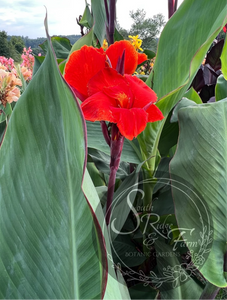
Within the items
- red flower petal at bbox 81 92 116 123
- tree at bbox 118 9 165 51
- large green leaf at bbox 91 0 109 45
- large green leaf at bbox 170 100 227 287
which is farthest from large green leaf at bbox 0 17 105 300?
tree at bbox 118 9 165 51

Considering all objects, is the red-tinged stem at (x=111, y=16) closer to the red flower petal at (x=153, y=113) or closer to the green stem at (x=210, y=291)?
the red flower petal at (x=153, y=113)

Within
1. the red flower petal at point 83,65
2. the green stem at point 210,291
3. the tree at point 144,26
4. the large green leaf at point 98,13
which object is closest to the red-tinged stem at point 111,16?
the large green leaf at point 98,13

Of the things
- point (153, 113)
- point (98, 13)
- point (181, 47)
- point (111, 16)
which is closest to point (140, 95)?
point (153, 113)

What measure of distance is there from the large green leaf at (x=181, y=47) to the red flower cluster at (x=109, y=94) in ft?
0.22

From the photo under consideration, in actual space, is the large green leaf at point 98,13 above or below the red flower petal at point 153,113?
above

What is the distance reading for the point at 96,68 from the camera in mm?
314

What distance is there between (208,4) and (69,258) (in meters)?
0.40

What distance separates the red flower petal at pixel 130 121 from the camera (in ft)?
0.89

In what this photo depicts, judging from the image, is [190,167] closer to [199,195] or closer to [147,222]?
[199,195]

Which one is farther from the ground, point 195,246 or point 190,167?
point 190,167

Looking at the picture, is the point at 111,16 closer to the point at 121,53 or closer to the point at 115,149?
the point at 121,53

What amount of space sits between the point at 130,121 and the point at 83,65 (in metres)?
0.10

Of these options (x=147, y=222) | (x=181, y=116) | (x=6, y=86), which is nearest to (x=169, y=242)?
(x=147, y=222)

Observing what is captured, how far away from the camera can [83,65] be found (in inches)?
12.3
